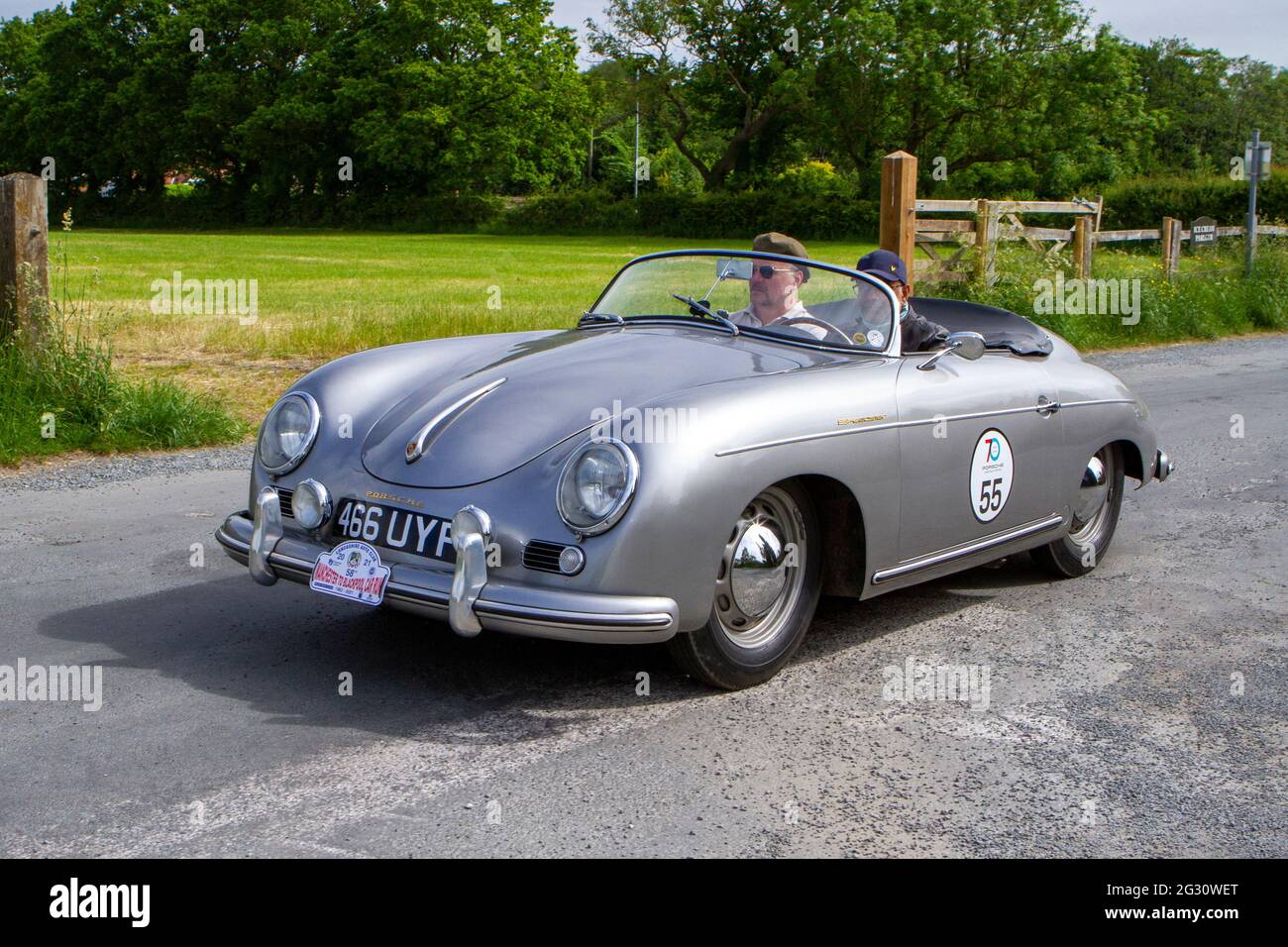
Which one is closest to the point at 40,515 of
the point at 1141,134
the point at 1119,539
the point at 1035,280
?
the point at 1119,539

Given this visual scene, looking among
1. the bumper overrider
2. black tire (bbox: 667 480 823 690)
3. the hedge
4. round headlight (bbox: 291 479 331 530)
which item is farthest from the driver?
the hedge

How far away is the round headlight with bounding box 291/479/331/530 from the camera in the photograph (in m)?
4.37

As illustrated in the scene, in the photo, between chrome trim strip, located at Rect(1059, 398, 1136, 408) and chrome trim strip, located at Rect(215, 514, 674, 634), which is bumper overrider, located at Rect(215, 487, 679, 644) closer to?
chrome trim strip, located at Rect(215, 514, 674, 634)

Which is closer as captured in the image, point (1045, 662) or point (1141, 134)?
point (1045, 662)

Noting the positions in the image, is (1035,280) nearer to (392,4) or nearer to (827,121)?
(827,121)

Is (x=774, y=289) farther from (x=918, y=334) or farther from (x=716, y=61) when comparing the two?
(x=716, y=61)

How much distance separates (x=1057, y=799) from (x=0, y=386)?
7.03 metres

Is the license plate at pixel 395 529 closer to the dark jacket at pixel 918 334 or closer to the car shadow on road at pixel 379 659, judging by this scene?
the car shadow on road at pixel 379 659

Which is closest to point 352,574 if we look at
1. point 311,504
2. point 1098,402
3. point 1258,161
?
point 311,504

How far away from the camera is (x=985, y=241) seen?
14812 millimetres

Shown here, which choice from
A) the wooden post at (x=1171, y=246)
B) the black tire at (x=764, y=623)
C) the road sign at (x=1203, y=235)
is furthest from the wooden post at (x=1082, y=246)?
the black tire at (x=764, y=623)

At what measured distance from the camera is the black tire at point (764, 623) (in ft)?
13.8

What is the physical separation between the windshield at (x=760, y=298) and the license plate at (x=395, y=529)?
5.18ft

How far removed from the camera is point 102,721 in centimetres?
399
